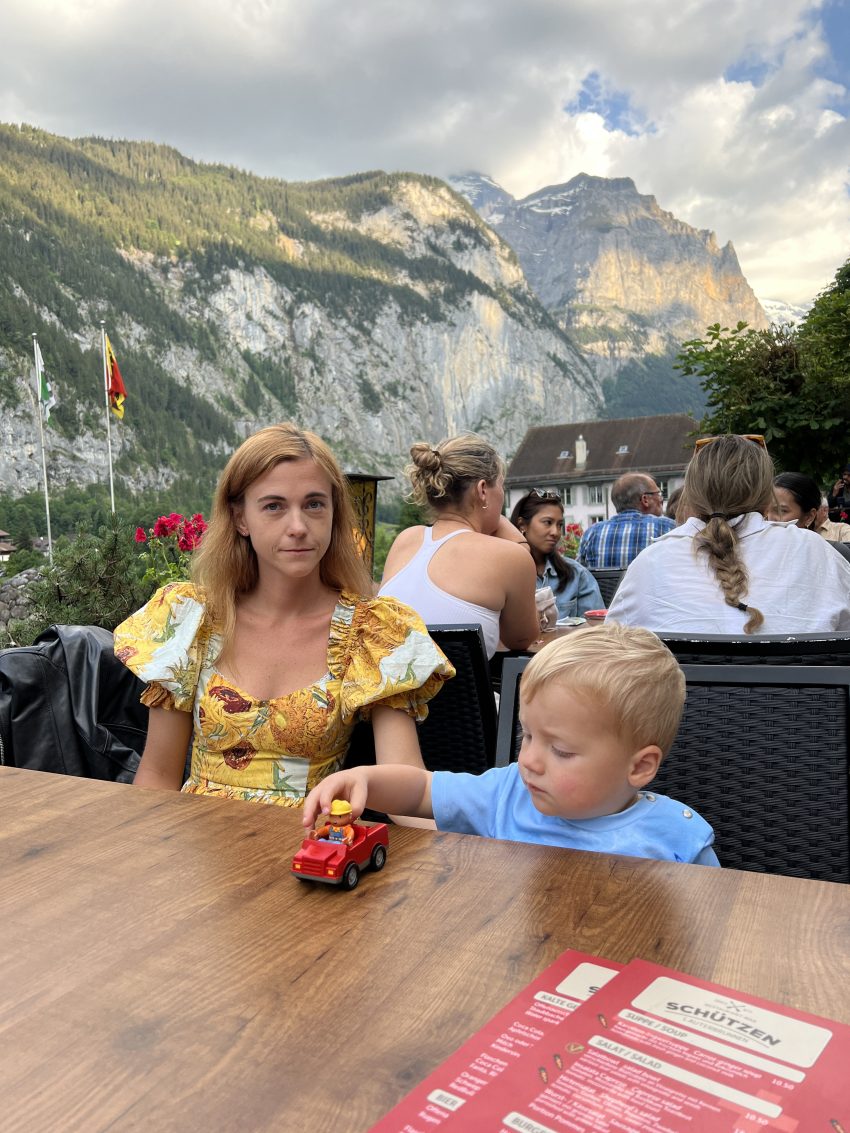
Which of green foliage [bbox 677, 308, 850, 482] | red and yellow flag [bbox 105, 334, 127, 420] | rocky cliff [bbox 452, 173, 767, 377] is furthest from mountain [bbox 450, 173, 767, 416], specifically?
green foliage [bbox 677, 308, 850, 482]

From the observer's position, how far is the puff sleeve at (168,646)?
181cm

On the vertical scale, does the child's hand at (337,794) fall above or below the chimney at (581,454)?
below

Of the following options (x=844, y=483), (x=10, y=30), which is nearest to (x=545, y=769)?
(x=844, y=483)

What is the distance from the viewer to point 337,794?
1.23m

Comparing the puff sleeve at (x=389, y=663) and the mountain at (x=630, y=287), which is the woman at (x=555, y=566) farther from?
the mountain at (x=630, y=287)

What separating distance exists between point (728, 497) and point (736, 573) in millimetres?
256

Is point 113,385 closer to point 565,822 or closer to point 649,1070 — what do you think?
point 565,822

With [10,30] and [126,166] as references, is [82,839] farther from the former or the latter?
[10,30]

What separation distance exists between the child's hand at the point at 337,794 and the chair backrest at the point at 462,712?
0.80 meters

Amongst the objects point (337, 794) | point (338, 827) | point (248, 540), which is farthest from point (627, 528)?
point (338, 827)

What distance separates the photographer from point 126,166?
349 feet

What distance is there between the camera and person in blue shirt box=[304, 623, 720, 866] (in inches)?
47.4

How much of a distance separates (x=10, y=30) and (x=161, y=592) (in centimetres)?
13330

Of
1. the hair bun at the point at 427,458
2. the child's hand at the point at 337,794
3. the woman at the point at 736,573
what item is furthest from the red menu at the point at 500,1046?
the hair bun at the point at 427,458
